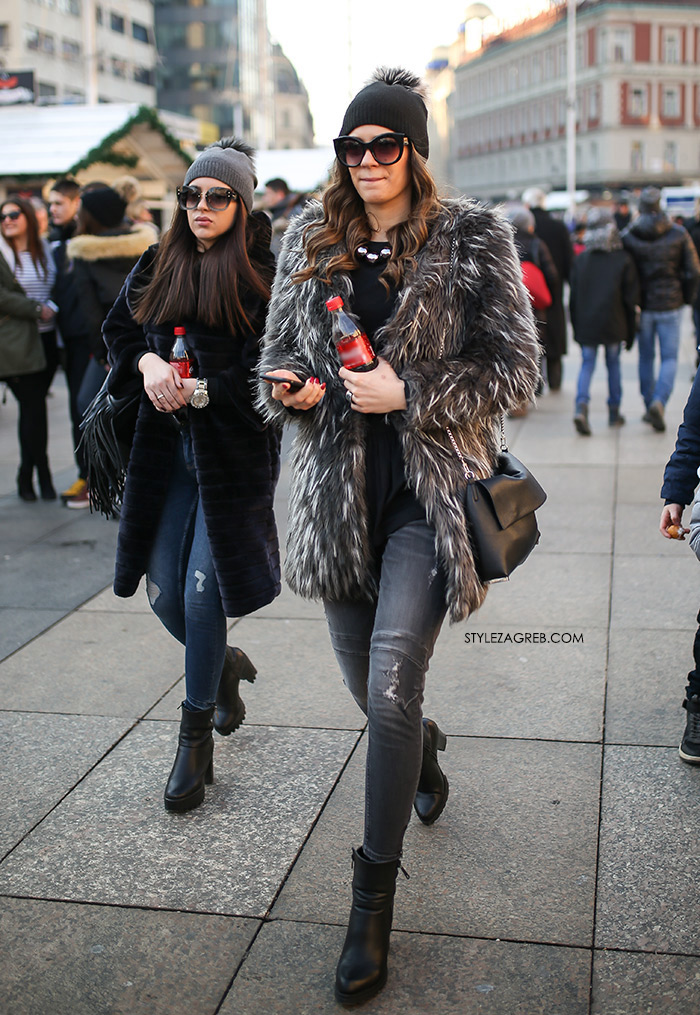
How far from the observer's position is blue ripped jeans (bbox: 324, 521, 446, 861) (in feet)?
9.27

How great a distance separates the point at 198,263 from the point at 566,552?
3.51m

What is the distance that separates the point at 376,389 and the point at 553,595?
3191mm

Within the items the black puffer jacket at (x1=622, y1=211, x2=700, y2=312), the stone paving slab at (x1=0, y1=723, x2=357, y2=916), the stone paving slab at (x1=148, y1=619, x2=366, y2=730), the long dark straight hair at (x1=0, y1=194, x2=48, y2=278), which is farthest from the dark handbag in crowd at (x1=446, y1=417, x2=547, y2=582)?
the black puffer jacket at (x1=622, y1=211, x2=700, y2=312)

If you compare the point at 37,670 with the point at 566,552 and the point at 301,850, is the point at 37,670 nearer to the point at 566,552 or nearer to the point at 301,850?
the point at 301,850

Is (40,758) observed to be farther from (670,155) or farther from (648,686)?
(670,155)

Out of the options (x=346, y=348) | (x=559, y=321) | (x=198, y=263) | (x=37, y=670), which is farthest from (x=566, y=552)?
(x=559, y=321)

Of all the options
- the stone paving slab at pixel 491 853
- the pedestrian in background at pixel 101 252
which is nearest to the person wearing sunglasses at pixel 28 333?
the pedestrian in background at pixel 101 252

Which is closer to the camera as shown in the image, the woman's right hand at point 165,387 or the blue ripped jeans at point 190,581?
the woman's right hand at point 165,387

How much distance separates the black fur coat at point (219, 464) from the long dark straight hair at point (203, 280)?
5 cm

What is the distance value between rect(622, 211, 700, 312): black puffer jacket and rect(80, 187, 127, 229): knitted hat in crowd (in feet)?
16.5

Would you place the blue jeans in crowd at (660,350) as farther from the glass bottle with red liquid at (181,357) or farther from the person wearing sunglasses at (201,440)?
the glass bottle with red liquid at (181,357)

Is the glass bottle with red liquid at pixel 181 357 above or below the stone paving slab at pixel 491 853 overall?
above

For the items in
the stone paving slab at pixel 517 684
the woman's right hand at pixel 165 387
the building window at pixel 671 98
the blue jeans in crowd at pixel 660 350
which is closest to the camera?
the woman's right hand at pixel 165 387

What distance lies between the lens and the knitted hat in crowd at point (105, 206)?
744 centimetres
